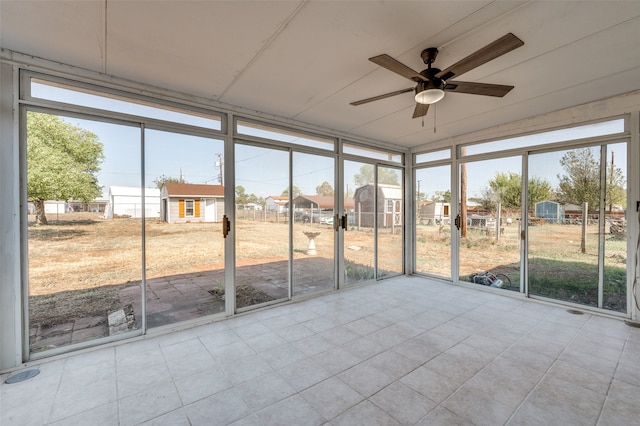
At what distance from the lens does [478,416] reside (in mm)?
1856

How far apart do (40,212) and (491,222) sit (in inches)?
241

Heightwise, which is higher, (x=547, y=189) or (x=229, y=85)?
(x=229, y=85)

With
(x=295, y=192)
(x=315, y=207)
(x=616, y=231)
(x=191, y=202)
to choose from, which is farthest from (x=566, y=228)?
(x=191, y=202)

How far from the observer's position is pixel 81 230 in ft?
9.16

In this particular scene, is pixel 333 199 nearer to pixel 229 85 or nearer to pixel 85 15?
pixel 229 85

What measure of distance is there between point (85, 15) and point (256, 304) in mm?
3460

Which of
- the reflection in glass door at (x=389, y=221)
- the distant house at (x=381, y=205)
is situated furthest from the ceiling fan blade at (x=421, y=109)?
the reflection in glass door at (x=389, y=221)

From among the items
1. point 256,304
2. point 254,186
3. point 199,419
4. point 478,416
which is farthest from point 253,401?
point 254,186

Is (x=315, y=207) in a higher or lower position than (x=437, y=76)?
lower

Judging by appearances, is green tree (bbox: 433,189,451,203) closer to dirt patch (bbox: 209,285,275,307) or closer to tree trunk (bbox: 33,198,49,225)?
dirt patch (bbox: 209,285,275,307)

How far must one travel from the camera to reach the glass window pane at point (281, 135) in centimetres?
381

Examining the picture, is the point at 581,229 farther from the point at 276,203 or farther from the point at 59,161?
the point at 59,161

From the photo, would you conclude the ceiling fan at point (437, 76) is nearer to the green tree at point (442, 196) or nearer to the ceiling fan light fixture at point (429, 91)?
the ceiling fan light fixture at point (429, 91)

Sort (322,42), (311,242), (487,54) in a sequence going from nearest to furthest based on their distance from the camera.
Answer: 1. (487,54)
2. (322,42)
3. (311,242)
